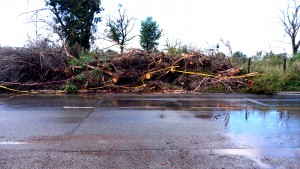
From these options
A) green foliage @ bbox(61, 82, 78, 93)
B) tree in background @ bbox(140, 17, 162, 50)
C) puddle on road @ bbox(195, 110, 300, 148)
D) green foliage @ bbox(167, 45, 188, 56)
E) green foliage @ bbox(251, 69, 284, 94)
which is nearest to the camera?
puddle on road @ bbox(195, 110, 300, 148)

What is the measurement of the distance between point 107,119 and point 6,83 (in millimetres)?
8743

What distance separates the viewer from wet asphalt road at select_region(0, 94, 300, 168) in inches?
187

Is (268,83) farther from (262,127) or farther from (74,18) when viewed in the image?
(74,18)

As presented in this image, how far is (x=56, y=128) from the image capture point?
679 cm

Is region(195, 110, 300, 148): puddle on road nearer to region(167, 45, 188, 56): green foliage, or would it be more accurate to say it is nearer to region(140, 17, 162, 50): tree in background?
region(167, 45, 188, 56): green foliage

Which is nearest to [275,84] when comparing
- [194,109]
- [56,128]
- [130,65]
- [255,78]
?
[255,78]

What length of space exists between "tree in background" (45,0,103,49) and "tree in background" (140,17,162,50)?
532 inches

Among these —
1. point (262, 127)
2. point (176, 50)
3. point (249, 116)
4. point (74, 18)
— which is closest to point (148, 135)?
point (262, 127)

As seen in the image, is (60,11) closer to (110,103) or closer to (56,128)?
(110,103)

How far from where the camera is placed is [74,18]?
29.9 meters

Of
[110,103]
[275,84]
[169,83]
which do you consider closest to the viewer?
[110,103]

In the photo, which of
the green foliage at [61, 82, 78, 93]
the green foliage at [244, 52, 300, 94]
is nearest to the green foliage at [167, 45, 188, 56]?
the green foliage at [244, 52, 300, 94]

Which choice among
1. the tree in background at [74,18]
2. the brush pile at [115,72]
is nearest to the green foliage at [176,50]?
the brush pile at [115,72]

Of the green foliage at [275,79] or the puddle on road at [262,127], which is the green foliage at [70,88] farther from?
the green foliage at [275,79]
